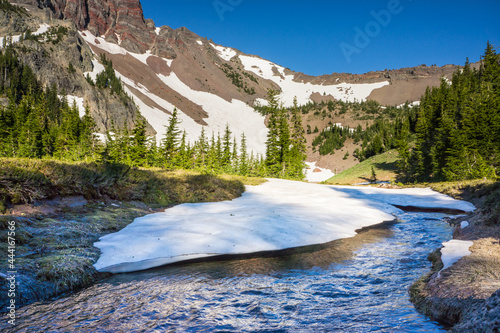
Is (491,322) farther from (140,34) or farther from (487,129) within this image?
(140,34)

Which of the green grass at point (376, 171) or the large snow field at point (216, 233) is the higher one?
the green grass at point (376, 171)

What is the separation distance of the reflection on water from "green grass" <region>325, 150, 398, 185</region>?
48772 millimetres

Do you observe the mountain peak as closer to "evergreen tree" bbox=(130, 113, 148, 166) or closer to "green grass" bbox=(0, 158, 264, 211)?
"evergreen tree" bbox=(130, 113, 148, 166)

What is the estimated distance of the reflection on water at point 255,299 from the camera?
3768 millimetres

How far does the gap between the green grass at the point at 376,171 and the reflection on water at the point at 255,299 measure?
48.8 metres

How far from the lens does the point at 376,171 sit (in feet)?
189

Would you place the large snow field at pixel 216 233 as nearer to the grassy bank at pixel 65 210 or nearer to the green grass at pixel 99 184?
the grassy bank at pixel 65 210

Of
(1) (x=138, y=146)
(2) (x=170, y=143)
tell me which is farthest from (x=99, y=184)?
(2) (x=170, y=143)

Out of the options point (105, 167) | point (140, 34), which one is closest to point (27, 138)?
point (105, 167)

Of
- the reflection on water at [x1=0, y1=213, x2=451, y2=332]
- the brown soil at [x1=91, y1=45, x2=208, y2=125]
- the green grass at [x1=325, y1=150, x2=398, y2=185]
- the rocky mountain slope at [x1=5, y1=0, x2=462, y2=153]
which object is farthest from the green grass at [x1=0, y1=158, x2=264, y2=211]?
the brown soil at [x1=91, y1=45, x2=208, y2=125]

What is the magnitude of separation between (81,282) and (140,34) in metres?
221

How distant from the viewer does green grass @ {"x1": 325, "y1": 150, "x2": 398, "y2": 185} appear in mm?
55219

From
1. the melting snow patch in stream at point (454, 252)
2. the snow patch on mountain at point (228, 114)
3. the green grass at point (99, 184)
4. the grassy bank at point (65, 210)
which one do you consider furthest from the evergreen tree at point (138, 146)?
the snow patch on mountain at point (228, 114)

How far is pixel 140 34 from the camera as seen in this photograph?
188125 mm
